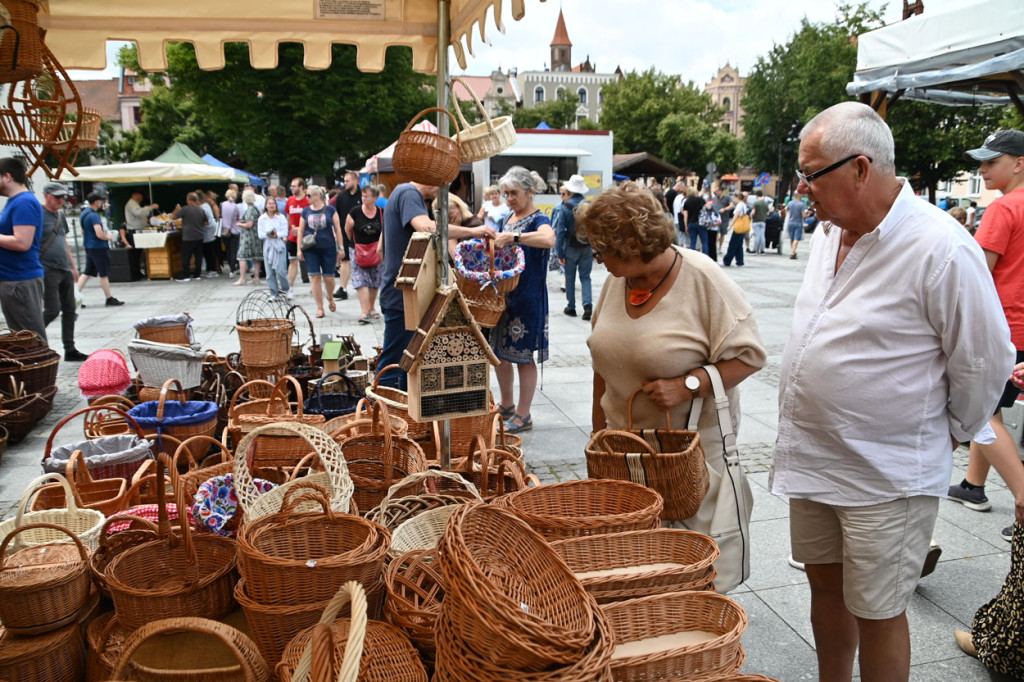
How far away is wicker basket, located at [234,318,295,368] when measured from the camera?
5.02 m

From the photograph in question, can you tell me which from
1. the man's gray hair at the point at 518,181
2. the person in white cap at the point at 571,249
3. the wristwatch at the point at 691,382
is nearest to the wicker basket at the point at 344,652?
the wristwatch at the point at 691,382

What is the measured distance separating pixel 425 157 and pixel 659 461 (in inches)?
53.3

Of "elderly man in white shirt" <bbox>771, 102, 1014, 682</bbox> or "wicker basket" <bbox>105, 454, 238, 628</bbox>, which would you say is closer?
"elderly man in white shirt" <bbox>771, 102, 1014, 682</bbox>

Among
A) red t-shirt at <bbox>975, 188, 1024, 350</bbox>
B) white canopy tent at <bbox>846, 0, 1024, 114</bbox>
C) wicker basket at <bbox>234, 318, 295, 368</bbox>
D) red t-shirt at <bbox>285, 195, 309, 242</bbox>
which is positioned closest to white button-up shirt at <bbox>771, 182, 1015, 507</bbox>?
red t-shirt at <bbox>975, 188, 1024, 350</bbox>

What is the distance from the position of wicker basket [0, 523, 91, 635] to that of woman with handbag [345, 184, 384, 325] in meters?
6.66

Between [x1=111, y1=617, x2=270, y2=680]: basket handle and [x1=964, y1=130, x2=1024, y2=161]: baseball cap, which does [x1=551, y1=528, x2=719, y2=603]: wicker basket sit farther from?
[x1=964, y1=130, x2=1024, y2=161]: baseball cap

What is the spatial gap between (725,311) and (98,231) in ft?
39.2

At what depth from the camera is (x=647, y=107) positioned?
2016 inches

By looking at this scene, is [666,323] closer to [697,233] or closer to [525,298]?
[525,298]

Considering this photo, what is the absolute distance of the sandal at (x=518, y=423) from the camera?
5.24 meters

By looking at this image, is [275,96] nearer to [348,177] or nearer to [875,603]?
[348,177]

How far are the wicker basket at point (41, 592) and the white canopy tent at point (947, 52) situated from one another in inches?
261

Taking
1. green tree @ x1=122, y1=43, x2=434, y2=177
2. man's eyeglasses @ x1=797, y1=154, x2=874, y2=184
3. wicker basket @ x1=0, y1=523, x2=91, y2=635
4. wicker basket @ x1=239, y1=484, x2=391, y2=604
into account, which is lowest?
wicker basket @ x1=0, y1=523, x2=91, y2=635

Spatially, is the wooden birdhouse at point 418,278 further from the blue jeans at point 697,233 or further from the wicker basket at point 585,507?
the blue jeans at point 697,233
